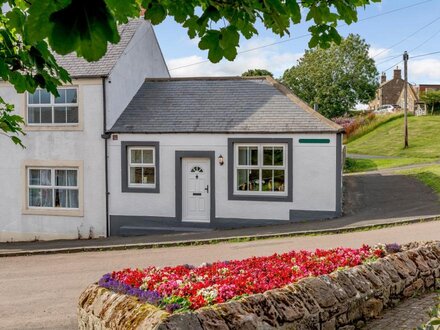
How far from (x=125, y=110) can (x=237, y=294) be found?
13.6 m

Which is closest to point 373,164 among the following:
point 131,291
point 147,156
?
point 147,156

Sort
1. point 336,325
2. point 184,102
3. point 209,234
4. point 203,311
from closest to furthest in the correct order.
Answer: point 203,311 → point 336,325 → point 209,234 → point 184,102

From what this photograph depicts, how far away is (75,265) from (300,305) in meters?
8.31

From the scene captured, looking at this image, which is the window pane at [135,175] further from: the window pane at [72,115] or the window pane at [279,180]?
the window pane at [279,180]

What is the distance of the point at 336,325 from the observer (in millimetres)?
6059

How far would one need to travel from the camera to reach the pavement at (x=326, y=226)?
14.7 meters

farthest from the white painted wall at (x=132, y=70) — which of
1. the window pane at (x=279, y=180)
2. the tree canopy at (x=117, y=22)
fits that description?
the tree canopy at (x=117, y=22)

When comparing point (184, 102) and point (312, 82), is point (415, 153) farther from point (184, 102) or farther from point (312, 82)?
point (312, 82)

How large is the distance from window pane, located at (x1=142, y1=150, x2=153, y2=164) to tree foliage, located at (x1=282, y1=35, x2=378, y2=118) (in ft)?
145

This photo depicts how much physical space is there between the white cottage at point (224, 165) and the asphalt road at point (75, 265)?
2546 millimetres

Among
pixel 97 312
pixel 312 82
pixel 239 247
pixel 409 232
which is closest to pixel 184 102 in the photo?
pixel 239 247

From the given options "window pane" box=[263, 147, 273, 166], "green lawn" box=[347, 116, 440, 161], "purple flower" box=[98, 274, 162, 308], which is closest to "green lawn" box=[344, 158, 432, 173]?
"green lawn" box=[347, 116, 440, 161]

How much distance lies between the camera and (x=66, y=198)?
1769cm

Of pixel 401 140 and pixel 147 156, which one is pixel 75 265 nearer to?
pixel 147 156
